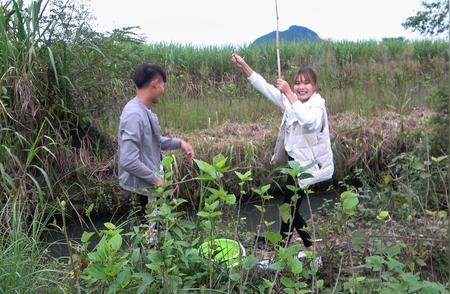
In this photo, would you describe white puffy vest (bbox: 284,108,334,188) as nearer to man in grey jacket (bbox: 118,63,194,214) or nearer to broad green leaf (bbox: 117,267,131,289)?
man in grey jacket (bbox: 118,63,194,214)

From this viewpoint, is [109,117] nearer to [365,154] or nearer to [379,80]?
[365,154]

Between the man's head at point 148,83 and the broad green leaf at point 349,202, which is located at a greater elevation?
the man's head at point 148,83

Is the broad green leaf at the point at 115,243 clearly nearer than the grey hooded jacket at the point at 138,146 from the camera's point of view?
Yes

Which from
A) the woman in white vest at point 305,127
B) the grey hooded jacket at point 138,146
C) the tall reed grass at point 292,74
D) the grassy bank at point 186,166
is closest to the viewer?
the grassy bank at point 186,166

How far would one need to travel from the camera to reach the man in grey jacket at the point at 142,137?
10.5 ft

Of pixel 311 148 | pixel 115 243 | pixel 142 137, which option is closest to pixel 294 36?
pixel 311 148

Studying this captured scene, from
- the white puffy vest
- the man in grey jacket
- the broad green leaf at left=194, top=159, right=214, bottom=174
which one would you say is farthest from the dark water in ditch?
the broad green leaf at left=194, top=159, right=214, bottom=174

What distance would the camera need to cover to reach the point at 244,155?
588 centimetres

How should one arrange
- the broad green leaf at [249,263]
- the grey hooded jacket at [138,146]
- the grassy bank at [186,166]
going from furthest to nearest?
the grey hooded jacket at [138,146]
the grassy bank at [186,166]
the broad green leaf at [249,263]

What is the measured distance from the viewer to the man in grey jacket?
3186 mm

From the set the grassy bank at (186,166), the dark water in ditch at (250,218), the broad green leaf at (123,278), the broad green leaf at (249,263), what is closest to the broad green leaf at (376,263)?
the grassy bank at (186,166)

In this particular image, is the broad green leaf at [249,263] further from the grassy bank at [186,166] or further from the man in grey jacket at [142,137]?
the man in grey jacket at [142,137]

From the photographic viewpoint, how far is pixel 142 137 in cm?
330

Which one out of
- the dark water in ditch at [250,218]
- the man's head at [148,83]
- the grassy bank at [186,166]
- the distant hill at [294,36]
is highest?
the distant hill at [294,36]
